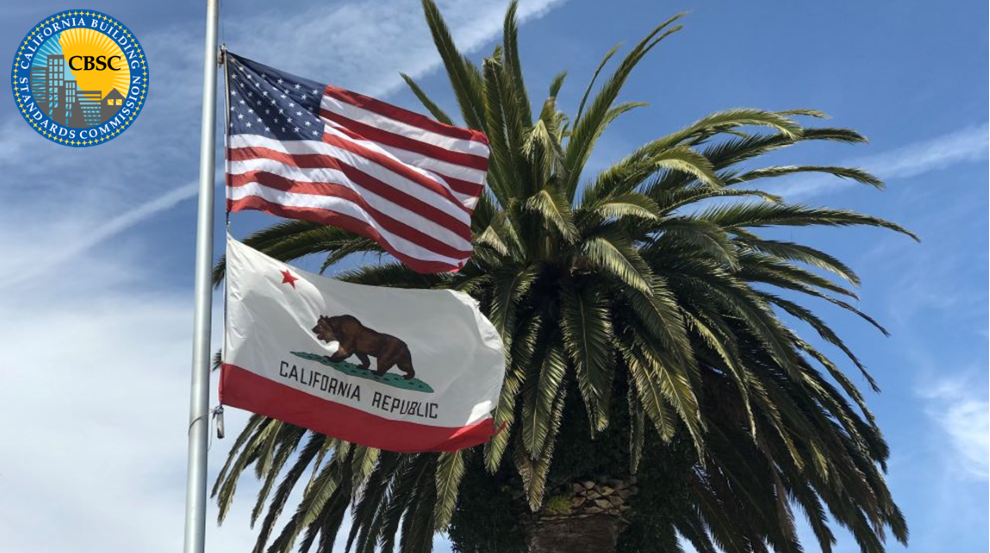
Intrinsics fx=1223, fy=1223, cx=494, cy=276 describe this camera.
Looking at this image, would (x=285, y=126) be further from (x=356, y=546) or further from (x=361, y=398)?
(x=356, y=546)

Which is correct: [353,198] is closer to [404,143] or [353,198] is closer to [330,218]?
[330,218]

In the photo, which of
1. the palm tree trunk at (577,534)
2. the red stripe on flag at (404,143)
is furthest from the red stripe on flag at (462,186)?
the palm tree trunk at (577,534)

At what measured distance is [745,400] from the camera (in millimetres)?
16734

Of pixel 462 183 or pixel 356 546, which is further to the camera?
pixel 356 546

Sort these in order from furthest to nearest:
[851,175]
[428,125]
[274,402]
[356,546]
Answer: [356,546], [851,175], [428,125], [274,402]

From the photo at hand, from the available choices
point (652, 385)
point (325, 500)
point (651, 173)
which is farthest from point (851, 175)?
point (325, 500)

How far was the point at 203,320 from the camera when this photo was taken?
10.2 meters

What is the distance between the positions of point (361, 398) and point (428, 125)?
123 inches

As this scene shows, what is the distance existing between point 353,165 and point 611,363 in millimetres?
6277

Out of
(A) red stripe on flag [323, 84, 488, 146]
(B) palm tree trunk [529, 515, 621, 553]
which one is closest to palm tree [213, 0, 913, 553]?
(B) palm tree trunk [529, 515, 621, 553]

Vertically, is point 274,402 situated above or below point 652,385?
below

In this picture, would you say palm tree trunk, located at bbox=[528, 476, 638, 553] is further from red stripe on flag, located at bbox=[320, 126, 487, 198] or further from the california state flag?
red stripe on flag, located at bbox=[320, 126, 487, 198]

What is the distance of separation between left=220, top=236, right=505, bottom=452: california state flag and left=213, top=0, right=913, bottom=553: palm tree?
3.75 metres

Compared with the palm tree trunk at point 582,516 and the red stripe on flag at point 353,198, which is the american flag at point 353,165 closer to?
the red stripe on flag at point 353,198
